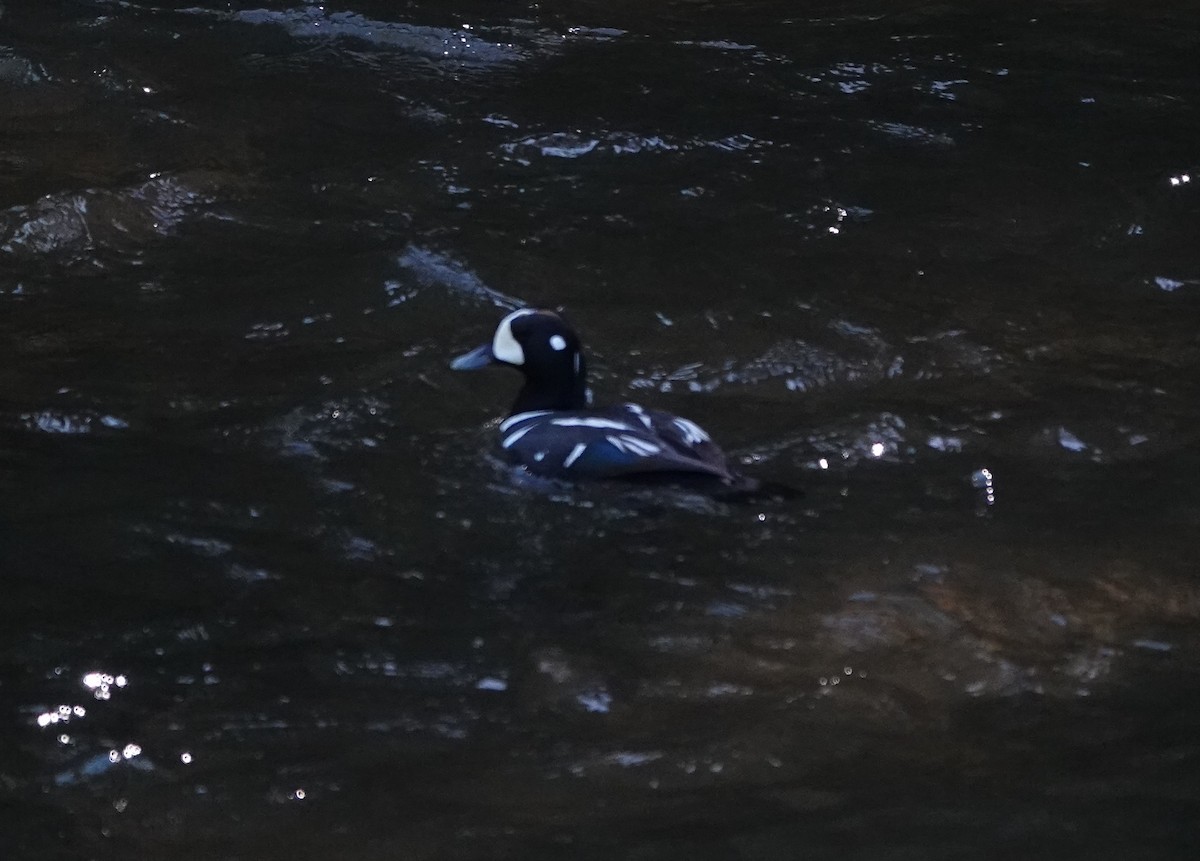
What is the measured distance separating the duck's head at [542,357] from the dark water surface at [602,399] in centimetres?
30

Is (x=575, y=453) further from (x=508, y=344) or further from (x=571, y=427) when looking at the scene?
(x=508, y=344)

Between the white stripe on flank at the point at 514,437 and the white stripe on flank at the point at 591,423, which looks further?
the white stripe on flank at the point at 514,437

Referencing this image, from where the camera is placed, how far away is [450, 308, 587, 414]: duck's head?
689 centimetres

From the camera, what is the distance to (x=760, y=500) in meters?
6.11

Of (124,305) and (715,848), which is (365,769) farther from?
(124,305)

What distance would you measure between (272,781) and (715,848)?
49.8 inches

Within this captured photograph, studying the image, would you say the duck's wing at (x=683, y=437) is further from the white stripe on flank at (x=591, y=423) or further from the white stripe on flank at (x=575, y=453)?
the white stripe on flank at (x=575, y=453)

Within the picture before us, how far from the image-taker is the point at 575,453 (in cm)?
650

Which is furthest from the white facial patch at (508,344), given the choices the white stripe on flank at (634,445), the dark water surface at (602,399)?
the white stripe on flank at (634,445)

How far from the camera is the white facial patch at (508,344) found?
695 cm

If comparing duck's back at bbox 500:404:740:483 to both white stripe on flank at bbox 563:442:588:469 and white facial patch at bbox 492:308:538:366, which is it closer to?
white stripe on flank at bbox 563:442:588:469

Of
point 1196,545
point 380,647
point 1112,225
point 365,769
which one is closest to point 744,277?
point 1112,225

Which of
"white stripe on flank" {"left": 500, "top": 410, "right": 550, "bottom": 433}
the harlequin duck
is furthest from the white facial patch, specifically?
"white stripe on flank" {"left": 500, "top": 410, "right": 550, "bottom": 433}

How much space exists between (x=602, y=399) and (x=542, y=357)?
627 millimetres
